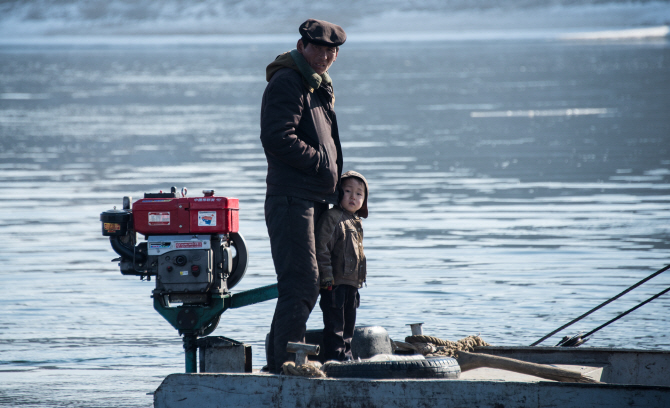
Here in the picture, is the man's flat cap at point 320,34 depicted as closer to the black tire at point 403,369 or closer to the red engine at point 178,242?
the red engine at point 178,242

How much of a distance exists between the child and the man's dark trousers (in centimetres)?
14

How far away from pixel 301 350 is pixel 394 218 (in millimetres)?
7923

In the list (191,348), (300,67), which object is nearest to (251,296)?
(191,348)

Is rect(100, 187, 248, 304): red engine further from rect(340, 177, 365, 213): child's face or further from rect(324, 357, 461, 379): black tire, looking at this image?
rect(324, 357, 461, 379): black tire

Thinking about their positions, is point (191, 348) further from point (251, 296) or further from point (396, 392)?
point (396, 392)

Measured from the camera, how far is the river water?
25.9ft

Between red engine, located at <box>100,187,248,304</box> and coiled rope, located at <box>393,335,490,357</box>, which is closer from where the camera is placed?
red engine, located at <box>100,187,248,304</box>

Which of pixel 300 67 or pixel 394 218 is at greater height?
pixel 300 67

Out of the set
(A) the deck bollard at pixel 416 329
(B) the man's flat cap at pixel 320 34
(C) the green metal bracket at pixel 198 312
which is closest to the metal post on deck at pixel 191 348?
(C) the green metal bracket at pixel 198 312

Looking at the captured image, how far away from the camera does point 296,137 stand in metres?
5.50

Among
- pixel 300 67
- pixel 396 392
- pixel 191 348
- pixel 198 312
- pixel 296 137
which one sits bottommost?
pixel 396 392

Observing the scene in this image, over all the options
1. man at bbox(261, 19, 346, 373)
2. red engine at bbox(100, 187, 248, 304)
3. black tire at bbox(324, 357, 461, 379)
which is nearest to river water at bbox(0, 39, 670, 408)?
red engine at bbox(100, 187, 248, 304)

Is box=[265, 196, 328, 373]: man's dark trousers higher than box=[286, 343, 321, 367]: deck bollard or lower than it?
higher

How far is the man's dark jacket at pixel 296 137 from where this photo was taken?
18.0ft
